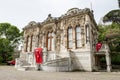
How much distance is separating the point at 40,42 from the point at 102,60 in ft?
34.9

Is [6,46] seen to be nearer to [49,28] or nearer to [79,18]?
[49,28]

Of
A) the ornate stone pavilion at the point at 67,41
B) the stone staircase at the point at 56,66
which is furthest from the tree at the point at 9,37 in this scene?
the stone staircase at the point at 56,66

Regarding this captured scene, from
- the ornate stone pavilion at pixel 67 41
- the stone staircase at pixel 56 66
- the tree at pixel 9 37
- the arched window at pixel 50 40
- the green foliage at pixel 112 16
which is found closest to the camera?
the stone staircase at pixel 56 66

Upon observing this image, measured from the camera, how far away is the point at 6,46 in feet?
106

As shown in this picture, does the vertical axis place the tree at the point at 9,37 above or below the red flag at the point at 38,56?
above

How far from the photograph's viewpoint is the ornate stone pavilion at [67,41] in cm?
1786

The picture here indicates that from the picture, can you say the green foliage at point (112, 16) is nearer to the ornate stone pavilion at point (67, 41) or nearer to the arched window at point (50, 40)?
the ornate stone pavilion at point (67, 41)

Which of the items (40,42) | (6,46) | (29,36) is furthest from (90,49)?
(6,46)

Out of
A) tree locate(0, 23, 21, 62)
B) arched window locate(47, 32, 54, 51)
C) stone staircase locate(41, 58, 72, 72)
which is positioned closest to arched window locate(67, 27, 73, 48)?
stone staircase locate(41, 58, 72, 72)

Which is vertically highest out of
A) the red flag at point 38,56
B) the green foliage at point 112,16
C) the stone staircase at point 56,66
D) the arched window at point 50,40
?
the green foliage at point 112,16

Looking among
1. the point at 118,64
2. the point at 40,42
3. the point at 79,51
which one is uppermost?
the point at 40,42

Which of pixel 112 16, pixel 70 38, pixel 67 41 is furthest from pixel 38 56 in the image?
pixel 112 16

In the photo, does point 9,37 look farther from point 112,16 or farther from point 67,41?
point 112,16

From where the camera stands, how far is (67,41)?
2028cm
